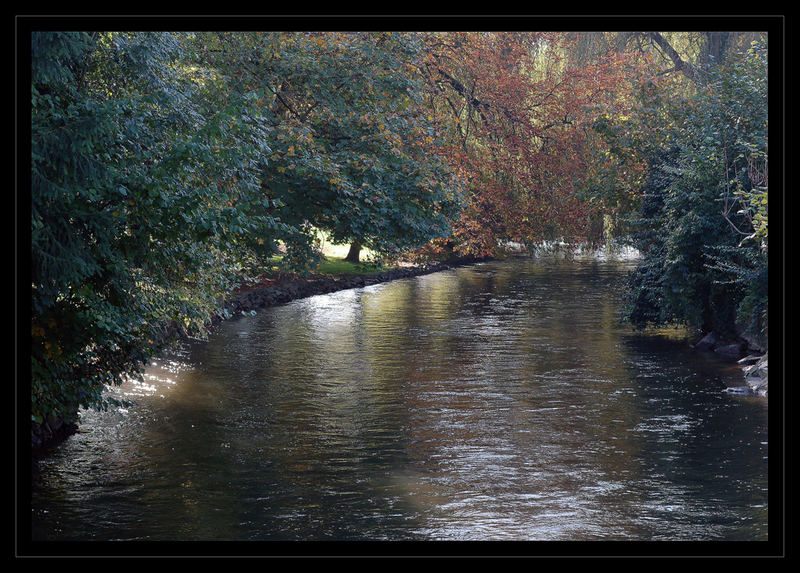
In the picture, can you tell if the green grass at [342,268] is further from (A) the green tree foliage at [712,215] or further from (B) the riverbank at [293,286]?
(A) the green tree foliage at [712,215]

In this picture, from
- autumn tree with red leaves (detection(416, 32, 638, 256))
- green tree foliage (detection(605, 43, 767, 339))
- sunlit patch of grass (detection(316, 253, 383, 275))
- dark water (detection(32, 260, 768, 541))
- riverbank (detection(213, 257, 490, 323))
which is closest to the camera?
dark water (detection(32, 260, 768, 541))

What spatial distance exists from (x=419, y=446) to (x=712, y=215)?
10361mm

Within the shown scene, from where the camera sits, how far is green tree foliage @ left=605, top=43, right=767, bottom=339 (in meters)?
19.6

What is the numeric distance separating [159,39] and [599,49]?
23180 millimetres

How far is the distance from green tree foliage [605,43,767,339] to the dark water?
1.24 m

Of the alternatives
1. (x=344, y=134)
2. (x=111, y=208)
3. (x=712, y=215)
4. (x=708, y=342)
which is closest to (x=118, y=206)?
(x=111, y=208)

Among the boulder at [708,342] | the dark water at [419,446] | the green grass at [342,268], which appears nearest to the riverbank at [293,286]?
the green grass at [342,268]

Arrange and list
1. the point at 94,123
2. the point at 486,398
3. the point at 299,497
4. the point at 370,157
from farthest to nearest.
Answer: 1. the point at 370,157
2. the point at 486,398
3. the point at 299,497
4. the point at 94,123

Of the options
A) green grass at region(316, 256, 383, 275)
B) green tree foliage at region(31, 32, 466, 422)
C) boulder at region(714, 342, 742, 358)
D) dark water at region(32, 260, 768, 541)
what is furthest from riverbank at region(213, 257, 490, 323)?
boulder at region(714, 342, 742, 358)

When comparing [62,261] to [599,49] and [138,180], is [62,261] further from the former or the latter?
[599,49]

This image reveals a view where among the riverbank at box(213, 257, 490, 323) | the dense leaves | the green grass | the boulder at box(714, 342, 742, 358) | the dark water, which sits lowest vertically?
the dark water

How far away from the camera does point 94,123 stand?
10.8 metres

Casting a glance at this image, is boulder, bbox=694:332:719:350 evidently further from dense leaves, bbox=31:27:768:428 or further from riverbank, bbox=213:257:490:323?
riverbank, bbox=213:257:490:323
